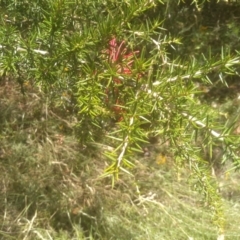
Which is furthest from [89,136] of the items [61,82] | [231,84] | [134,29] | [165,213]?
[231,84]

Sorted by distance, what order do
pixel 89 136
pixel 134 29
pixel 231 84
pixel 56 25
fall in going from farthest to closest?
1. pixel 231 84
2. pixel 89 136
3. pixel 134 29
4. pixel 56 25

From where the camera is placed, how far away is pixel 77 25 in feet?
3.99

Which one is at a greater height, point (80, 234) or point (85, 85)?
point (85, 85)

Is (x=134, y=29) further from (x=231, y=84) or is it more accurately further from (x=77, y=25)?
(x=231, y=84)

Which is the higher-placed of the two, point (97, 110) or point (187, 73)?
point (187, 73)

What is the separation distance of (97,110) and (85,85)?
8cm

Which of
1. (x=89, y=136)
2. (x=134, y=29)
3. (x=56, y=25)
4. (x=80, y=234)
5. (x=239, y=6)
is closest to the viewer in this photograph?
(x=56, y=25)

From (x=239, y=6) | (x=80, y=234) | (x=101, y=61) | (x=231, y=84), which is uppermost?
(x=101, y=61)

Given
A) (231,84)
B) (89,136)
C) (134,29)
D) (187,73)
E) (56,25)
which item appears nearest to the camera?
(56,25)

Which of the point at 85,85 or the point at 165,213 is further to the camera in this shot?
the point at 165,213

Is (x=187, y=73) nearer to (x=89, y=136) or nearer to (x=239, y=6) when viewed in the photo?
(x=89, y=136)

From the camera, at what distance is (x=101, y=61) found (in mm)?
1016

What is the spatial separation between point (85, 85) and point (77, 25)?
287 millimetres

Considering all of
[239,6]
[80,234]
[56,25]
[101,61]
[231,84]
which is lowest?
[80,234]
